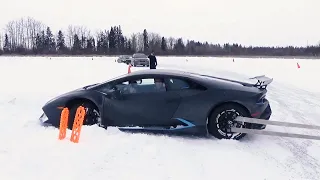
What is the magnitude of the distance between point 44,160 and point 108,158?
850 mm

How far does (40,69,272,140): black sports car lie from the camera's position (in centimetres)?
630

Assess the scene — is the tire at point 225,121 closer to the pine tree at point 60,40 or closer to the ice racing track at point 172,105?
the ice racing track at point 172,105

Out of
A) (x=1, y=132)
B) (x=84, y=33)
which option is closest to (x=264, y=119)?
(x=1, y=132)

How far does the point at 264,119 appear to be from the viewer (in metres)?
6.48

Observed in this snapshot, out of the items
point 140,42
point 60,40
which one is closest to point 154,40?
point 140,42

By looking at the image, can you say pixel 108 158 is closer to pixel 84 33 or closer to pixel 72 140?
pixel 72 140

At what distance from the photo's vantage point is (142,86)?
6.66m

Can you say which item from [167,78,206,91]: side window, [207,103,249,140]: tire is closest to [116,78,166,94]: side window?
[167,78,206,91]: side window

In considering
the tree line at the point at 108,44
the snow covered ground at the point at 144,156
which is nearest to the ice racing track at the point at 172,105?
the snow covered ground at the point at 144,156

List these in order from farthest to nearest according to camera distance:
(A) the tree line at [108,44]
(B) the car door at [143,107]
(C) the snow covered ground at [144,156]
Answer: (A) the tree line at [108,44] → (B) the car door at [143,107] → (C) the snow covered ground at [144,156]

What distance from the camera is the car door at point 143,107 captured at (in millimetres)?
6406

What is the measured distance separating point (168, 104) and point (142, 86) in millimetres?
633

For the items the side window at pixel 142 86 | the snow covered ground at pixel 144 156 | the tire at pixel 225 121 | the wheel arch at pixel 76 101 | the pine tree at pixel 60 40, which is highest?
the pine tree at pixel 60 40

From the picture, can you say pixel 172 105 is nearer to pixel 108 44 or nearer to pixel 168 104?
pixel 168 104
